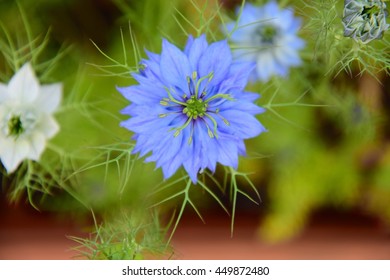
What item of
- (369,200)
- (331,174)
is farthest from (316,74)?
(369,200)

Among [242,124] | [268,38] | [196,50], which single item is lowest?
[242,124]

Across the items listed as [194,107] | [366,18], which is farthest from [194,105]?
[366,18]

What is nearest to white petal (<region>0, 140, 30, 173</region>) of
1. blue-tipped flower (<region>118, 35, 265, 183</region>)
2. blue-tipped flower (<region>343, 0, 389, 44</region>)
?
blue-tipped flower (<region>118, 35, 265, 183</region>)

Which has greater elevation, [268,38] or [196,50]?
[268,38]

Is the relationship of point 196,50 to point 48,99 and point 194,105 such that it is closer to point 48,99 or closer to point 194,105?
point 194,105

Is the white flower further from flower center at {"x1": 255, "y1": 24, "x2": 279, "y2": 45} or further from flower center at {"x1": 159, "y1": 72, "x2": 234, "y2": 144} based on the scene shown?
flower center at {"x1": 255, "y1": 24, "x2": 279, "y2": 45}
